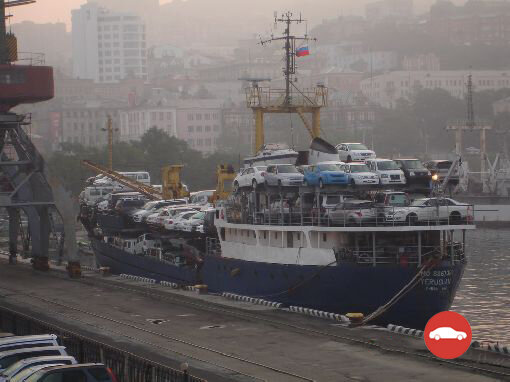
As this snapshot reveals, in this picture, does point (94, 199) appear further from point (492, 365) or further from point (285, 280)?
point (492, 365)

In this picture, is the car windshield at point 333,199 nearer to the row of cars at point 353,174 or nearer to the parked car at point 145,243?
the row of cars at point 353,174

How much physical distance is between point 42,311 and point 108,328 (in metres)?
5.51

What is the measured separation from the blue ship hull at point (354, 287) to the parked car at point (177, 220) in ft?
28.6

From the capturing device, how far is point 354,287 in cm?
4456

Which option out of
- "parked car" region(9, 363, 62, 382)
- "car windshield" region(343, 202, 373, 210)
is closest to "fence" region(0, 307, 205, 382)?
"parked car" region(9, 363, 62, 382)

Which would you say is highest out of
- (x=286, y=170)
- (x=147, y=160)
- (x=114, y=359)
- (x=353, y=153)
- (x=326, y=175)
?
(x=353, y=153)

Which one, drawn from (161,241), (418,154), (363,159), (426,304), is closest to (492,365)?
(426,304)

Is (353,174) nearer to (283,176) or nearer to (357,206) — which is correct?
(357,206)

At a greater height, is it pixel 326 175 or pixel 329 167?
pixel 329 167

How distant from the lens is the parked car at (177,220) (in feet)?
194

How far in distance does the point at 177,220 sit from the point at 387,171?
48.7 feet

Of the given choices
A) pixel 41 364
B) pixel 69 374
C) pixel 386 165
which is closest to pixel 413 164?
pixel 386 165

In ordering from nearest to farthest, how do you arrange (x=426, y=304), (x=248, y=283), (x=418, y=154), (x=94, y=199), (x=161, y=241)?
(x=426, y=304) → (x=248, y=283) → (x=161, y=241) → (x=94, y=199) → (x=418, y=154)

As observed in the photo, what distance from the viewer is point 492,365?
104 ft
